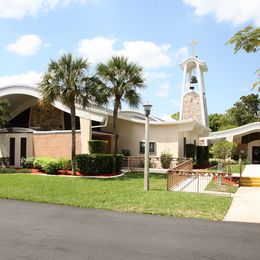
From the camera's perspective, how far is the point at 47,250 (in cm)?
623

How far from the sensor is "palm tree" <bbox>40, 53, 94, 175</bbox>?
62.7 ft

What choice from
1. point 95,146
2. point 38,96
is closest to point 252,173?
point 95,146

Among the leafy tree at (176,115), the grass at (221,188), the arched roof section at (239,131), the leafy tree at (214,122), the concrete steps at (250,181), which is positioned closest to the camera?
the grass at (221,188)

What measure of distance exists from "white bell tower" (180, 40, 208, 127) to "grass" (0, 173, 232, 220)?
24560 mm

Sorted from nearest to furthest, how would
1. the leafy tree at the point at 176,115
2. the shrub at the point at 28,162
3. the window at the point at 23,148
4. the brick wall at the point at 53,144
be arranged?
the shrub at the point at 28,162 < the brick wall at the point at 53,144 < the window at the point at 23,148 < the leafy tree at the point at 176,115

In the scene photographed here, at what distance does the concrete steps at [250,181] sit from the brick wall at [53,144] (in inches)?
433

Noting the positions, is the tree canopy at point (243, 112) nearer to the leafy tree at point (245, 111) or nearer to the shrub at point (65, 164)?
the leafy tree at point (245, 111)

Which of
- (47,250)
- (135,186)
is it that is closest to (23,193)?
(135,186)

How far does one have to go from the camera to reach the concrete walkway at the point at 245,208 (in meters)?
9.22

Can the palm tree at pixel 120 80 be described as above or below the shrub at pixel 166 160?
above

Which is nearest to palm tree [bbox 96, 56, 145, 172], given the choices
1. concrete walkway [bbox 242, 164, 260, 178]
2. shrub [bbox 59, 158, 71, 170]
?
shrub [bbox 59, 158, 71, 170]

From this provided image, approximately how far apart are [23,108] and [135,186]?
16.7 metres

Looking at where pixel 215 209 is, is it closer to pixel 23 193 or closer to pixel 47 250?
pixel 47 250

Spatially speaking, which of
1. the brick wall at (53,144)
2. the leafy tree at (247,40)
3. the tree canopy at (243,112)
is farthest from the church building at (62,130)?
the tree canopy at (243,112)
